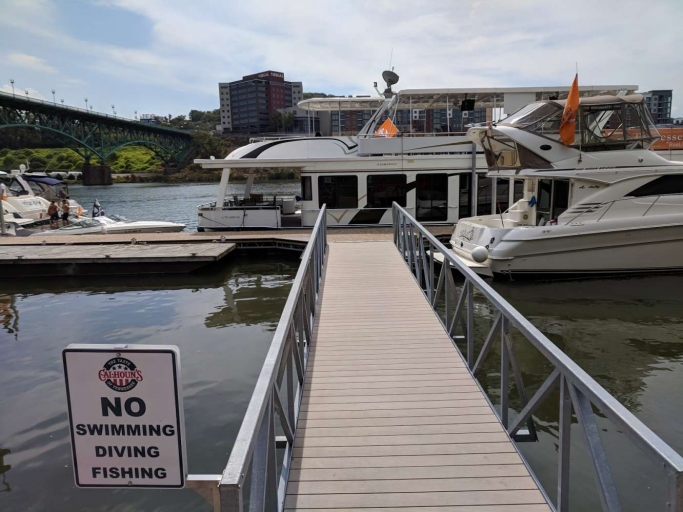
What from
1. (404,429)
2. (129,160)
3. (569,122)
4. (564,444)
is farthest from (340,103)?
(129,160)

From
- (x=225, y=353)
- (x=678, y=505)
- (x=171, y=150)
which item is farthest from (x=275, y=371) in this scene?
(x=171, y=150)

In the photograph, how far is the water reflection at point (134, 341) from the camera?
4926mm

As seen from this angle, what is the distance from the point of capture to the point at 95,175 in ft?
247

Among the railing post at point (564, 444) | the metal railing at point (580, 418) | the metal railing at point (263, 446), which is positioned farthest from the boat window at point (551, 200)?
the railing post at point (564, 444)

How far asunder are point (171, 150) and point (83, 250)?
80.9m

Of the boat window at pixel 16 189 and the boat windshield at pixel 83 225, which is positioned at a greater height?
the boat window at pixel 16 189

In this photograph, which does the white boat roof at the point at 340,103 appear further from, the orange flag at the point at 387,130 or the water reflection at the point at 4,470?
the water reflection at the point at 4,470

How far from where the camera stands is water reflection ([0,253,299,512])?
16.2 feet

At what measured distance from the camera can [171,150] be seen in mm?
90312

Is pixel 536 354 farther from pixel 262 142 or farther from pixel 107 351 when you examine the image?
pixel 262 142

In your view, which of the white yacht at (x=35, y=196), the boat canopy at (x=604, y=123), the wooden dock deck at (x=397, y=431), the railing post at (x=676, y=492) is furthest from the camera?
the white yacht at (x=35, y=196)

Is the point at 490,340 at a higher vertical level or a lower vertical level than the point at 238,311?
higher

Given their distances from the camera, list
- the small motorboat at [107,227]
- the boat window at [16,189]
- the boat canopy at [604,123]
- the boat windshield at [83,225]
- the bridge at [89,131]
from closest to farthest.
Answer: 1. the boat canopy at [604,123]
2. the small motorboat at [107,227]
3. the boat windshield at [83,225]
4. the boat window at [16,189]
5. the bridge at [89,131]

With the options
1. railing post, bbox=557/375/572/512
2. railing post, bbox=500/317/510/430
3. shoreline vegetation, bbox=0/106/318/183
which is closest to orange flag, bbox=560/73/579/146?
railing post, bbox=500/317/510/430
